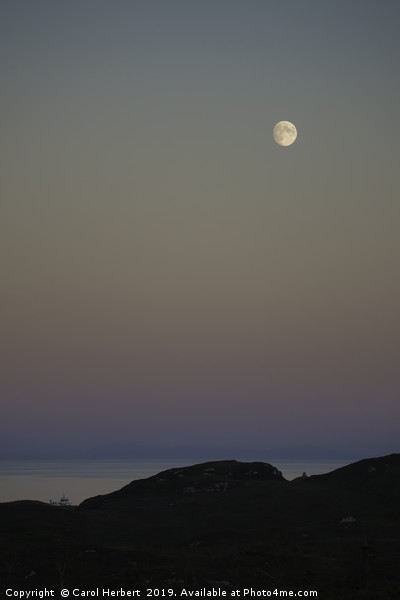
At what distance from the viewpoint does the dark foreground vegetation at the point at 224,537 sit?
10438 centimetres

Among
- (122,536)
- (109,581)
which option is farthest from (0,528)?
(109,581)

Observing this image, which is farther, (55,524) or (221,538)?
(55,524)

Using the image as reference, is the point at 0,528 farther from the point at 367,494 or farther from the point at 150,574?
the point at 367,494

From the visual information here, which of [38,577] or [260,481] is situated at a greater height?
[260,481]

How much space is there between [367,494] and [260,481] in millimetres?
32760

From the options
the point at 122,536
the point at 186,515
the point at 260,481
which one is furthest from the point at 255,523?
the point at 260,481

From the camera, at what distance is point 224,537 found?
134 metres

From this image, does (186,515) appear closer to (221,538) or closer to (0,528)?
(221,538)

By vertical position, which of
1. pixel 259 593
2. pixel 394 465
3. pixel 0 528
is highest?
pixel 394 465

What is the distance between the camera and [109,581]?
338 feet

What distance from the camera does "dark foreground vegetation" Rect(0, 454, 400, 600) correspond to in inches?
4109

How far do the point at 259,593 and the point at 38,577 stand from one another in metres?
33.1

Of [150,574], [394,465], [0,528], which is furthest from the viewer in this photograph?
[394,465]

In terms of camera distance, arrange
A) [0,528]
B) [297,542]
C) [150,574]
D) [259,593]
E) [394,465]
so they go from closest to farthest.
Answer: [259,593] → [150,574] → [297,542] → [0,528] → [394,465]
